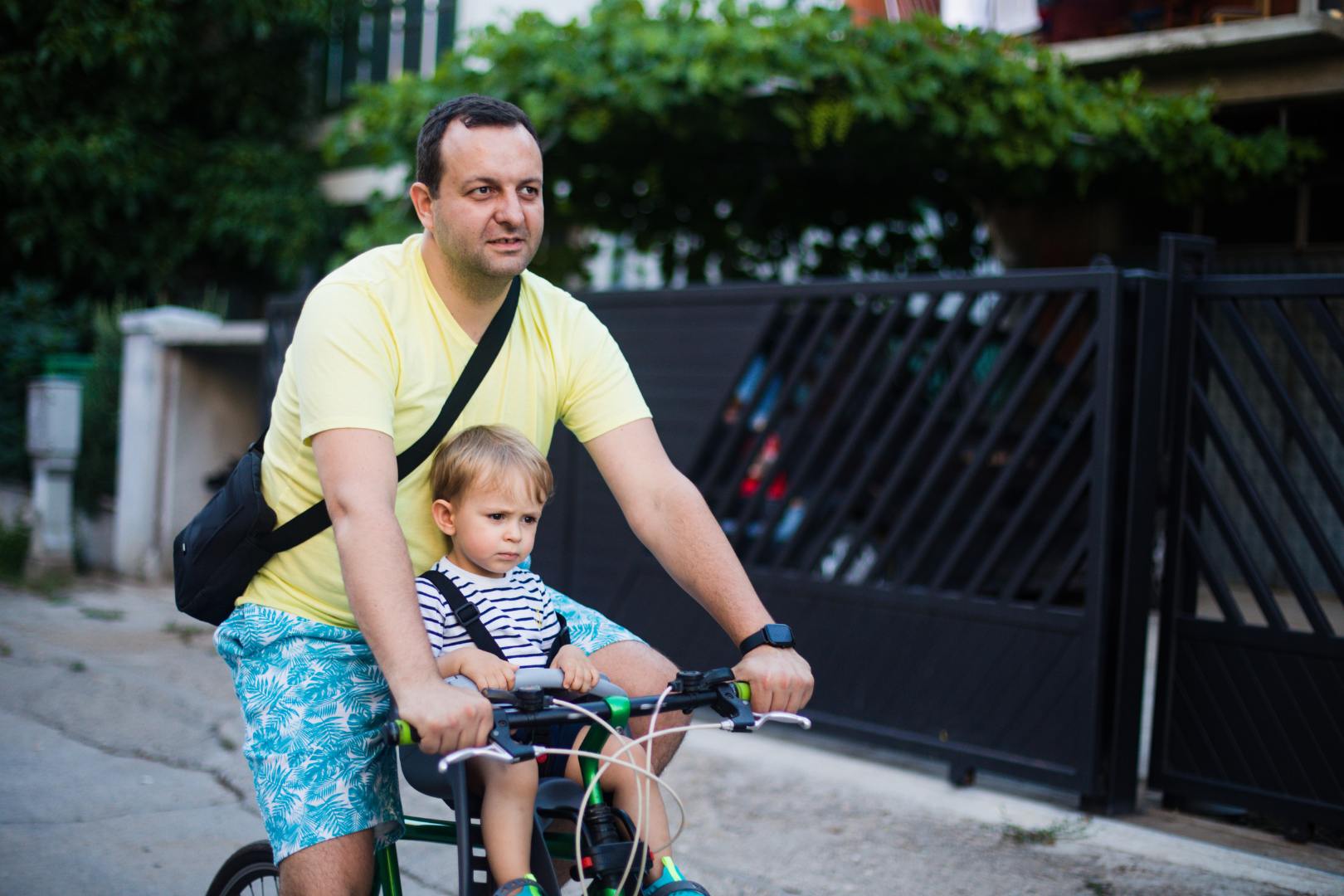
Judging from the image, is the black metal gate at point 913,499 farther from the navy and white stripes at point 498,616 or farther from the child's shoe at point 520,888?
the child's shoe at point 520,888

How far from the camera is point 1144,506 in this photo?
506 centimetres

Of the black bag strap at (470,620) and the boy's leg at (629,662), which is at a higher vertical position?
the black bag strap at (470,620)

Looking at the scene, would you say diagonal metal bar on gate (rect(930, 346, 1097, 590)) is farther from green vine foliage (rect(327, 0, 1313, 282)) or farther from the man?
green vine foliage (rect(327, 0, 1313, 282))

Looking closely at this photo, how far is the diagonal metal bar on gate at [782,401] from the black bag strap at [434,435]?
3627mm

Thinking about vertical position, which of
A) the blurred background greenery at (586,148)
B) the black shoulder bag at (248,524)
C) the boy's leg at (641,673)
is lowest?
the boy's leg at (641,673)

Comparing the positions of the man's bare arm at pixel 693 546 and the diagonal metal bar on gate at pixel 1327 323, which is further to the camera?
the diagonal metal bar on gate at pixel 1327 323

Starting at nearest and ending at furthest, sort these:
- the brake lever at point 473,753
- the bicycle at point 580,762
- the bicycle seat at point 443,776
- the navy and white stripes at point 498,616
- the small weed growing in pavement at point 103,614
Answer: the brake lever at point 473,753, the bicycle at point 580,762, the bicycle seat at point 443,776, the navy and white stripes at point 498,616, the small weed growing in pavement at point 103,614

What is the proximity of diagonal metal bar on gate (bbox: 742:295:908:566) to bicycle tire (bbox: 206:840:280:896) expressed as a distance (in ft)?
11.8

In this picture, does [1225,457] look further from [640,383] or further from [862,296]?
[640,383]

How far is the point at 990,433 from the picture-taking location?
554 centimetres

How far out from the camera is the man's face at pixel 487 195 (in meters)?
2.50

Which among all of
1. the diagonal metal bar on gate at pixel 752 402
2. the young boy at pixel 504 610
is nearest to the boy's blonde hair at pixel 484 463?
the young boy at pixel 504 610

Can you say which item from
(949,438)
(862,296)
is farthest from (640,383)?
(949,438)

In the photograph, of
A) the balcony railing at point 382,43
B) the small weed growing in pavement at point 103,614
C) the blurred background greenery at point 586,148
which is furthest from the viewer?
the balcony railing at point 382,43
